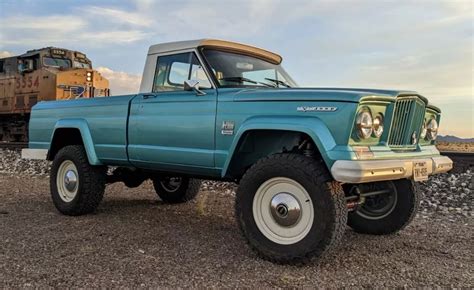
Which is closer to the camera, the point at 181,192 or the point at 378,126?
the point at 378,126

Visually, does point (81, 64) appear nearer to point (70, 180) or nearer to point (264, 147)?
point (70, 180)

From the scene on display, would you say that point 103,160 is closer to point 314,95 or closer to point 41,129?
point 41,129

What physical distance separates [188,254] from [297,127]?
152 cm

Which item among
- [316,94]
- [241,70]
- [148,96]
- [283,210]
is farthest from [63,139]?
[316,94]

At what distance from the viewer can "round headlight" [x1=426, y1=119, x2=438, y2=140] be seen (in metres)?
4.99

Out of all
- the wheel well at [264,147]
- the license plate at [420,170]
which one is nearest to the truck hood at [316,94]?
the wheel well at [264,147]

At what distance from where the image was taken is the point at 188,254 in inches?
170

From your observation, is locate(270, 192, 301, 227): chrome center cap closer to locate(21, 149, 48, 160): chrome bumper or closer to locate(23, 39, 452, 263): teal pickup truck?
locate(23, 39, 452, 263): teal pickup truck

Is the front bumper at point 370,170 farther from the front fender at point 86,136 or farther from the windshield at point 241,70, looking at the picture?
the front fender at point 86,136

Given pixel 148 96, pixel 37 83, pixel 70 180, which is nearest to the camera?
pixel 148 96

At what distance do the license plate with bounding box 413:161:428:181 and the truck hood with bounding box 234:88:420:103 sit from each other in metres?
0.63

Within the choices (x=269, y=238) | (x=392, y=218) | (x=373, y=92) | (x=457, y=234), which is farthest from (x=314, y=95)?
(x=457, y=234)

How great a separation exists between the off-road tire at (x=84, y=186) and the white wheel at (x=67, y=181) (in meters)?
0.08

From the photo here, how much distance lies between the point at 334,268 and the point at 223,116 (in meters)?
1.70
